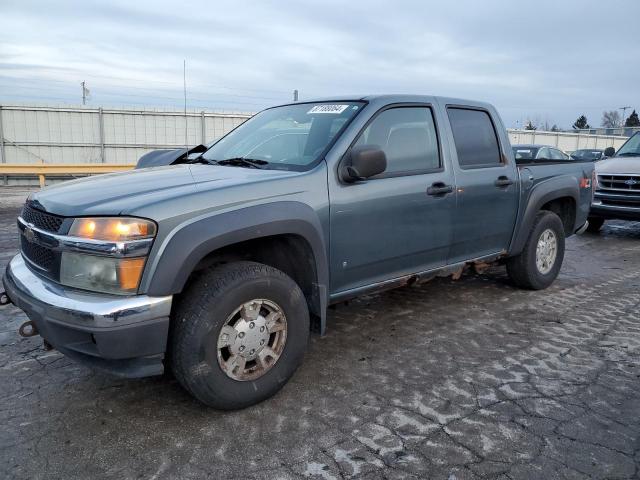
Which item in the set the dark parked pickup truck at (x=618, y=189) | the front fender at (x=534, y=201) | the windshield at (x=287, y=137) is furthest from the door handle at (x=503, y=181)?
the dark parked pickup truck at (x=618, y=189)

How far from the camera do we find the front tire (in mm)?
2727

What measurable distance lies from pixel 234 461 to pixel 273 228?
4.07ft

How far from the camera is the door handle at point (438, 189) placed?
392 centimetres

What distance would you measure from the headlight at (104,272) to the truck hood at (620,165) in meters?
8.84

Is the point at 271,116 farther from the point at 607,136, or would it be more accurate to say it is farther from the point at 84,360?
the point at 607,136

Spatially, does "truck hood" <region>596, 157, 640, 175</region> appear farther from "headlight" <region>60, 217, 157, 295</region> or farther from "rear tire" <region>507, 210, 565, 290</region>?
"headlight" <region>60, 217, 157, 295</region>

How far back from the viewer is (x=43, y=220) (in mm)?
2887

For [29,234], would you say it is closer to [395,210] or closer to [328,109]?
[328,109]

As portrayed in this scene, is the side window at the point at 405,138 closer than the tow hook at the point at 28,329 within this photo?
No

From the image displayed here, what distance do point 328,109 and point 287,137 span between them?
37 centimetres

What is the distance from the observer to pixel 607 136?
108 ft

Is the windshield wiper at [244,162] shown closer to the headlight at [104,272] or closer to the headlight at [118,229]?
the headlight at [118,229]

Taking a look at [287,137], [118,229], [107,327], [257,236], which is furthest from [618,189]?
[107,327]

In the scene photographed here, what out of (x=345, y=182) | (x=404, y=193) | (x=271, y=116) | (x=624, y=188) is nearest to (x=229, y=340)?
(x=345, y=182)
